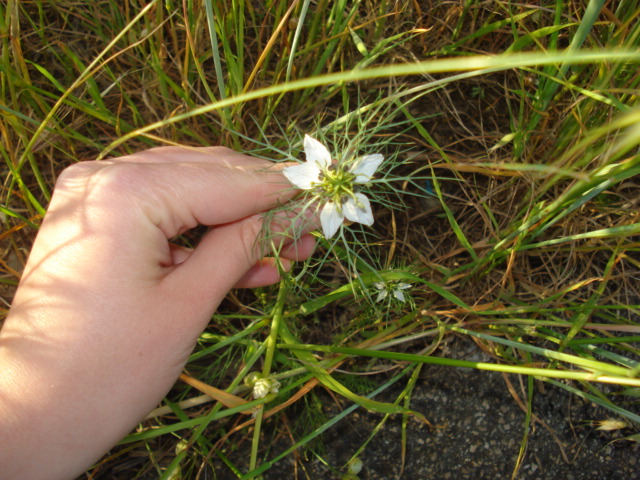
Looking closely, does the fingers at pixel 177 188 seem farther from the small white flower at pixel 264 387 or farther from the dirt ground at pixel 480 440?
the dirt ground at pixel 480 440

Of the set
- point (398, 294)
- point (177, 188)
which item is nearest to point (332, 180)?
point (177, 188)

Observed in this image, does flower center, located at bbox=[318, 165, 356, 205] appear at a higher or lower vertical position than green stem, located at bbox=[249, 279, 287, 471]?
higher

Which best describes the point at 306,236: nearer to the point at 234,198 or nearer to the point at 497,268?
the point at 234,198

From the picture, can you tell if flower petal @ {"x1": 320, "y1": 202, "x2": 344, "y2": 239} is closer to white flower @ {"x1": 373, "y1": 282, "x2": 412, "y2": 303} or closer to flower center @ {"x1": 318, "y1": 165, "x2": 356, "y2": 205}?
flower center @ {"x1": 318, "y1": 165, "x2": 356, "y2": 205}

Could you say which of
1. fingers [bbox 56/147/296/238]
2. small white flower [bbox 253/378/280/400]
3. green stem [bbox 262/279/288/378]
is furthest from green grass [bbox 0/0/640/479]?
fingers [bbox 56/147/296/238]

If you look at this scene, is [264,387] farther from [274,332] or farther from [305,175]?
[305,175]

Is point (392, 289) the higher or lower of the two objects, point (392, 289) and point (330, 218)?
the lower

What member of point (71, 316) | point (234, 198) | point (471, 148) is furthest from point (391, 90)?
point (71, 316)
